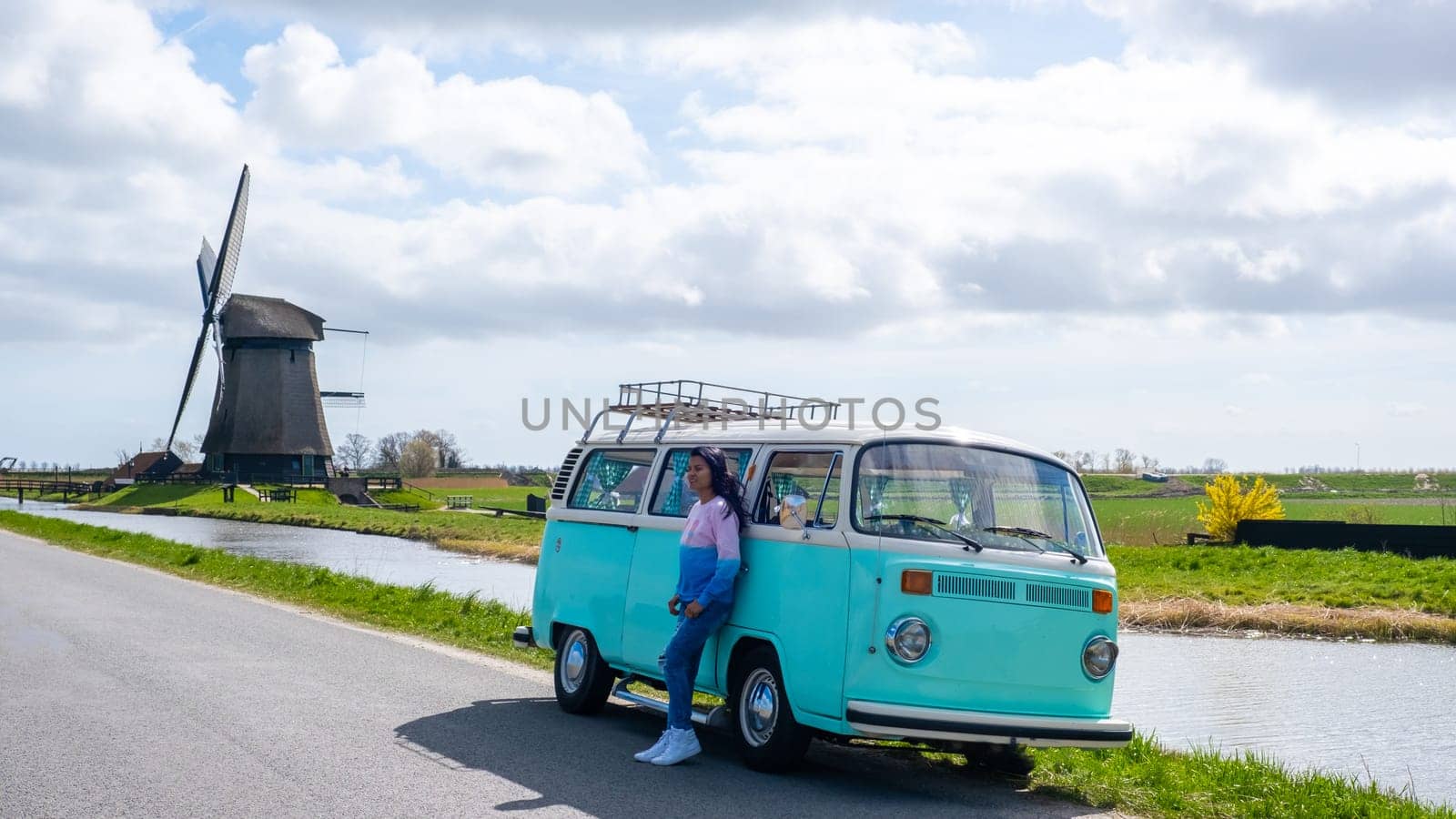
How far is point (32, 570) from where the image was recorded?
23781 millimetres

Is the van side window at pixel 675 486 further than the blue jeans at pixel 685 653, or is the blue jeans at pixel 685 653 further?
the van side window at pixel 675 486

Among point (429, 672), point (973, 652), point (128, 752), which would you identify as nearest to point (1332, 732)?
point (973, 652)

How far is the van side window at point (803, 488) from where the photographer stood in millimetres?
7938

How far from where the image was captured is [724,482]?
8.35 metres

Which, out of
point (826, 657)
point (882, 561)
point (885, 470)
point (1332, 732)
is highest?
point (885, 470)

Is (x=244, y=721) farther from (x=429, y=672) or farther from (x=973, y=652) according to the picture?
(x=973, y=652)

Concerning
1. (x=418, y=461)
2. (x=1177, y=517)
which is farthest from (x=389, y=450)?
(x=1177, y=517)

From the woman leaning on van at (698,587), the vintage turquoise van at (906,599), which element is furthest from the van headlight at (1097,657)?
the woman leaning on van at (698,587)

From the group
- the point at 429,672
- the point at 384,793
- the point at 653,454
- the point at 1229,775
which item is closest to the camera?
the point at 384,793

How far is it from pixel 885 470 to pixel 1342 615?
56.5ft

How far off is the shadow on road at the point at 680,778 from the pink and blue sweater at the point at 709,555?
103 cm

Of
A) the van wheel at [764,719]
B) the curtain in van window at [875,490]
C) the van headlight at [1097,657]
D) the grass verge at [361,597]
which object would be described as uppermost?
the curtain in van window at [875,490]

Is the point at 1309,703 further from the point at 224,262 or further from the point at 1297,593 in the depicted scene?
the point at 224,262

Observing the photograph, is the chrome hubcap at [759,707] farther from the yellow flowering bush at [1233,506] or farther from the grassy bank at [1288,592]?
the yellow flowering bush at [1233,506]
